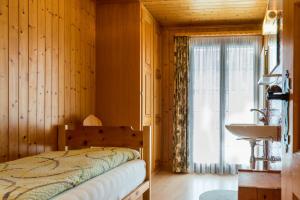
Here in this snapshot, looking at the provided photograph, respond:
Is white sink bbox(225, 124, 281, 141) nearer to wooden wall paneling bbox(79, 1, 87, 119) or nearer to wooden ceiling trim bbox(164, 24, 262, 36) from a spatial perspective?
wooden wall paneling bbox(79, 1, 87, 119)

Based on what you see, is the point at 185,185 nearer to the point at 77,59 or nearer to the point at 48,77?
the point at 77,59

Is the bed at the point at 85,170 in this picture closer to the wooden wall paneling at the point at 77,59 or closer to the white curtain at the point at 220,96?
the wooden wall paneling at the point at 77,59

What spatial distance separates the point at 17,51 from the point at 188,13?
2.69 m

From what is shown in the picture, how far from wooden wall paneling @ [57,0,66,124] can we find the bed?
190 mm

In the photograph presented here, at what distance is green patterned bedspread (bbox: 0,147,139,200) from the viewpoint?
1.51 meters

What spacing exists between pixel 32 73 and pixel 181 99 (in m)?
2.79

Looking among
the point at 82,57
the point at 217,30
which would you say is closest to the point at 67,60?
the point at 82,57

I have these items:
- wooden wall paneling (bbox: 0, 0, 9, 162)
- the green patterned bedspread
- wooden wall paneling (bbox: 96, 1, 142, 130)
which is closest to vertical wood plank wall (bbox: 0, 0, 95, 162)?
wooden wall paneling (bbox: 0, 0, 9, 162)

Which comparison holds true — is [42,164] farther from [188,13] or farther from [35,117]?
[188,13]

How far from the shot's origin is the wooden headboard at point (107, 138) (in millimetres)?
3076

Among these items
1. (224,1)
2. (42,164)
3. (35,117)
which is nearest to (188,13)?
(224,1)

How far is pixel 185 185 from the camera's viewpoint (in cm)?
444

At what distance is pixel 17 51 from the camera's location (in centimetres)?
277

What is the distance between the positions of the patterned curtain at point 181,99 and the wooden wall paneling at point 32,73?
8.82 feet
